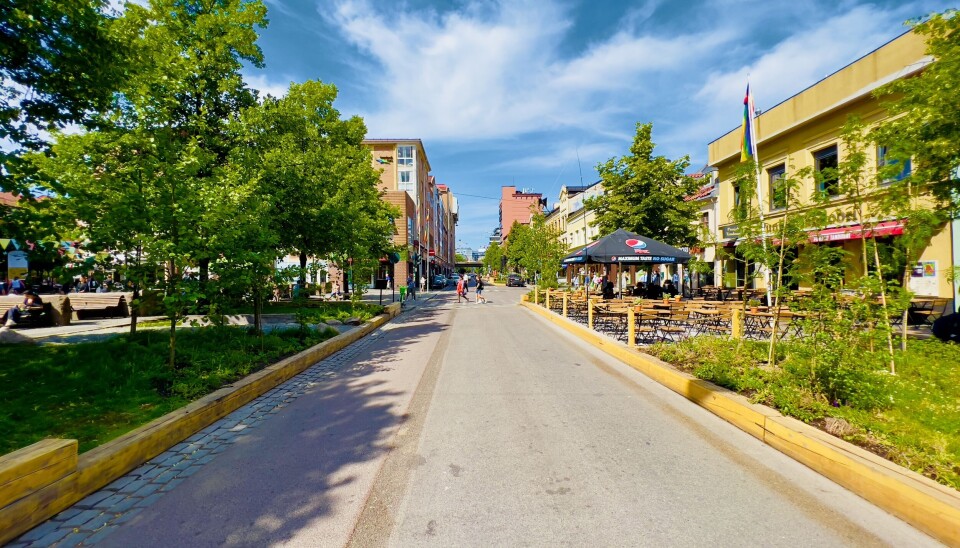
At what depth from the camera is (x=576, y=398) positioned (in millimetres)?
5961

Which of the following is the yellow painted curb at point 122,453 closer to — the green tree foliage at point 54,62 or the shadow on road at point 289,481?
the shadow on road at point 289,481

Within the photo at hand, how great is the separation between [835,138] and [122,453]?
72.0 ft

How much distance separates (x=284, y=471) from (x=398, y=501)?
126 centimetres

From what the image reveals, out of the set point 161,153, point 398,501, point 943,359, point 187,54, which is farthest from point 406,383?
point 187,54

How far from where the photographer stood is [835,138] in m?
15.9

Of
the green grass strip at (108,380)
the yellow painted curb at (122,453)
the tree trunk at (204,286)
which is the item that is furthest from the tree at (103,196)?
the yellow painted curb at (122,453)

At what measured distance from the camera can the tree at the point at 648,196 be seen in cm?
2147

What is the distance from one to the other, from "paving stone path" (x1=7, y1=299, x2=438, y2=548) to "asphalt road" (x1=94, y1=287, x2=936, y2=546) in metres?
0.15

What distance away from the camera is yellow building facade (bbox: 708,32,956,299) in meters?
12.7

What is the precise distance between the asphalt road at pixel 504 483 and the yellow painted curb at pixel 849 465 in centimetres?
11

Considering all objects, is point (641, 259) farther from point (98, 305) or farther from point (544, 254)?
point (98, 305)

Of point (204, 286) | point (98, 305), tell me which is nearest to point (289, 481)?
point (204, 286)

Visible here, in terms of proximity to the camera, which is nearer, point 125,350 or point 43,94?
point 43,94

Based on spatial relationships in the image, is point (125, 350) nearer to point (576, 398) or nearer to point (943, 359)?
point (576, 398)
